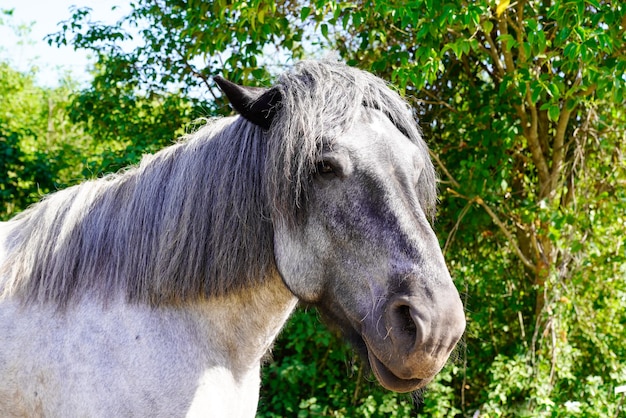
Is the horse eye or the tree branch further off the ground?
the horse eye

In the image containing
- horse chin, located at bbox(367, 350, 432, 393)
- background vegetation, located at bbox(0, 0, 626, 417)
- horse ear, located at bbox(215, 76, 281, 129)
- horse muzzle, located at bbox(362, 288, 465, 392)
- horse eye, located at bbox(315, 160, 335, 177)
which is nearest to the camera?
horse muzzle, located at bbox(362, 288, 465, 392)

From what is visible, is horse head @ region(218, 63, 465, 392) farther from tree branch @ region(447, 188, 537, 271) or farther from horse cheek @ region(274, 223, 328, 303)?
tree branch @ region(447, 188, 537, 271)

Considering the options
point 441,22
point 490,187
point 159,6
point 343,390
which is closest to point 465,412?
point 343,390

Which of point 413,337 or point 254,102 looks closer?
point 413,337

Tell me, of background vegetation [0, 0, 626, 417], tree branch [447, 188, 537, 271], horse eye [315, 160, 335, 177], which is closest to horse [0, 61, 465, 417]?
horse eye [315, 160, 335, 177]

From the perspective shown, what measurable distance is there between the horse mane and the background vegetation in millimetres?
1785

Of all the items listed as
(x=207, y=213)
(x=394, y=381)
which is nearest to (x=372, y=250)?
(x=394, y=381)

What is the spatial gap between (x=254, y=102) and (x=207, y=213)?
0.41 metres

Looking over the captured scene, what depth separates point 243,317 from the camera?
213cm

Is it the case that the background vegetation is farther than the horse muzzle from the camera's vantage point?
Yes

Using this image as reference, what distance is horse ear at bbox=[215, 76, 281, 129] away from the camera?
204cm

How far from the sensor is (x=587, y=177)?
16.2ft

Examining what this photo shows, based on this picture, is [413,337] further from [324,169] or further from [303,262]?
[324,169]

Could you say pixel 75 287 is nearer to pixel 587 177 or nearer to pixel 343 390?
pixel 343 390
